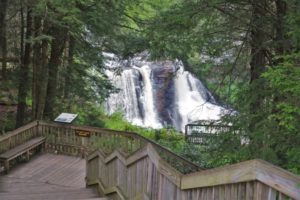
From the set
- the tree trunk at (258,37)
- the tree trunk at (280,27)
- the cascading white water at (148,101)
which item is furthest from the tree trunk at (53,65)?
the cascading white water at (148,101)

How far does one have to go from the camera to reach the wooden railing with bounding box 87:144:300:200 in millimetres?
2203

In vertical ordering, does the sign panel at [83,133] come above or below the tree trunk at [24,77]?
below

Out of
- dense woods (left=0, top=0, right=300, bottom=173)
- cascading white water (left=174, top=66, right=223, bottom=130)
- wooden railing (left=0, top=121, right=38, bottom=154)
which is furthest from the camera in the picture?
cascading white water (left=174, top=66, right=223, bottom=130)

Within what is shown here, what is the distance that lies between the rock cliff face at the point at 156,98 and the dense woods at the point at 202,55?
6.44 meters

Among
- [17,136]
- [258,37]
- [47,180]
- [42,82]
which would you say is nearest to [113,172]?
[258,37]

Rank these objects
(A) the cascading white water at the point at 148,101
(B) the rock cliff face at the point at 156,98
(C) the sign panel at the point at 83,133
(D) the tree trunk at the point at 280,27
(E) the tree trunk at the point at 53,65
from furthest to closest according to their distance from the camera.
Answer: (B) the rock cliff face at the point at 156,98, (A) the cascading white water at the point at 148,101, (E) the tree trunk at the point at 53,65, (C) the sign panel at the point at 83,133, (D) the tree trunk at the point at 280,27

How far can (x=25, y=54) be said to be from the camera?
1283 cm

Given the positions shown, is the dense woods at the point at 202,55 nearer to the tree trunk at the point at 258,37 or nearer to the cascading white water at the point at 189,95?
the tree trunk at the point at 258,37

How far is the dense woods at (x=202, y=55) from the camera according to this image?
4.07m

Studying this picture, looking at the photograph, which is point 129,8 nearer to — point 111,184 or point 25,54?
point 25,54

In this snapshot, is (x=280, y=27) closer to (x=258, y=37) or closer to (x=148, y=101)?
(x=258, y=37)

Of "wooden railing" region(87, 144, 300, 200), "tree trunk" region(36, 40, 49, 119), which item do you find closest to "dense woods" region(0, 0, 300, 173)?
"tree trunk" region(36, 40, 49, 119)

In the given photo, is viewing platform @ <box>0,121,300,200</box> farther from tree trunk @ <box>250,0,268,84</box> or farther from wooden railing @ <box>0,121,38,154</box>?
tree trunk @ <box>250,0,268,84</box>

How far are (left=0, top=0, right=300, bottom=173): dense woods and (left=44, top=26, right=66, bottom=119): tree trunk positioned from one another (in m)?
0.03
